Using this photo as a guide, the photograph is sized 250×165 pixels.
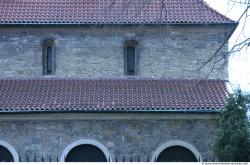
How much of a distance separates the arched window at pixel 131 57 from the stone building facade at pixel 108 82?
38 millimetres

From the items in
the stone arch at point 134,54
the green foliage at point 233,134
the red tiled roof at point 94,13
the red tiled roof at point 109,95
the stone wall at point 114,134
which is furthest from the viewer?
the stone arch at point 134,54

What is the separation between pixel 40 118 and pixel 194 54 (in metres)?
5.88

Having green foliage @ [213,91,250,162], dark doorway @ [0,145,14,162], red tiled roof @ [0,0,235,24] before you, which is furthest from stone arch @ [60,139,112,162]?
red tiled roof @ [0,0,235,24]

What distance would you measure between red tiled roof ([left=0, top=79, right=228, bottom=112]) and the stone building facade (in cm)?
3

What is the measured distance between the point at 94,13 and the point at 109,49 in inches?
57.5

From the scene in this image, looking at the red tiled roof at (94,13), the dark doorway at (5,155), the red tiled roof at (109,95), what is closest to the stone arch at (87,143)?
the red tiled roof at (109,95)

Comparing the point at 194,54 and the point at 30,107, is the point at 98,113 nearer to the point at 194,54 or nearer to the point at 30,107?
the point at 30,107

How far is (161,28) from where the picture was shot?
2159cm

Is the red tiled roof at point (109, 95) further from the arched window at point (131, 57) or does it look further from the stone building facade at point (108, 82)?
the arched window at point (131, 57)

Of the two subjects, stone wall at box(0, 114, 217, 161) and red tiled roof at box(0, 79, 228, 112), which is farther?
stone wall at box(0, 114, 217, 161)

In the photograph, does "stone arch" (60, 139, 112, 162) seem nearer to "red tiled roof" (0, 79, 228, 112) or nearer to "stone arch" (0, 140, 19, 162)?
"red tiled roof" (0, 79, 228, 112)

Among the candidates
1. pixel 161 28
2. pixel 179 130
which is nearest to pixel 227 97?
pixel 179 130

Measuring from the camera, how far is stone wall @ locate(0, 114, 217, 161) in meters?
19.5

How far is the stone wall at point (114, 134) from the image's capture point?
19531 mm
